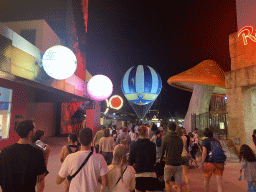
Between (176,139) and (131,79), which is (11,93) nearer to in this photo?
(131,79)

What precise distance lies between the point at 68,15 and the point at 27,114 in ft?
26.8

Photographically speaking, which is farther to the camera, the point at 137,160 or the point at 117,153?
the point at 137,160

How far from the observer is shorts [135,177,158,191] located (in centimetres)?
381

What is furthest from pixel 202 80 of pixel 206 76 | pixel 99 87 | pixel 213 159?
pixel 213 159

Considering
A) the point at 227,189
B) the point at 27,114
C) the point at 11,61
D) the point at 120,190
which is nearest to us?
the point at 120,190

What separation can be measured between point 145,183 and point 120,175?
3.31 feet

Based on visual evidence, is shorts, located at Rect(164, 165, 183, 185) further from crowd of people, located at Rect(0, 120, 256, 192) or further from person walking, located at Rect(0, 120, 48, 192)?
person walking, located at Rect(0, 120, 48, 192)

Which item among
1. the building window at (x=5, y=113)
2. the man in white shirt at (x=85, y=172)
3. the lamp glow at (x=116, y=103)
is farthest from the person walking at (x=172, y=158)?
the lamp glow at (x=116, y=103)

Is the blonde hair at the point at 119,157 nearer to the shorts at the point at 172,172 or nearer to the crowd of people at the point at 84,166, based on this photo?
the crowd of people at the point at 84,166

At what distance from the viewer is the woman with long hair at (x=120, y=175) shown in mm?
3006

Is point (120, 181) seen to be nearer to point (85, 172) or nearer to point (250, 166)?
point (85, 172)

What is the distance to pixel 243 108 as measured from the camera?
36.6 feet

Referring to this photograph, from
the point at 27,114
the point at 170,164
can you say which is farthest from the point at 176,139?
the point at 27,114

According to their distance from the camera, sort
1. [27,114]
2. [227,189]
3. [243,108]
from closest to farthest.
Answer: [227,189] → [243,108] → [27,114]
